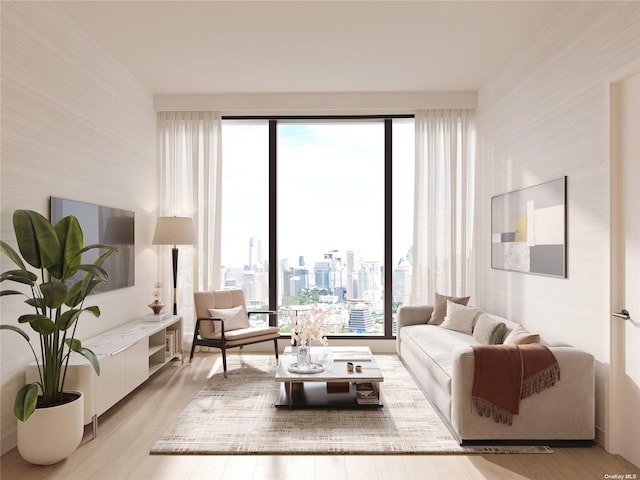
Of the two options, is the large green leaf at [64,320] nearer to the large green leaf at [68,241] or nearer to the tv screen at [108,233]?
the large green leaf at [68,241]

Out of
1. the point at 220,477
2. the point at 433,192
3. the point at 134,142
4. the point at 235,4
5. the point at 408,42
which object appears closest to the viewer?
the point at 220,477

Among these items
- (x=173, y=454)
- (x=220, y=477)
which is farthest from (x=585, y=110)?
(x=173, y=454)

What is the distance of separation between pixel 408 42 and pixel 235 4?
1.59m

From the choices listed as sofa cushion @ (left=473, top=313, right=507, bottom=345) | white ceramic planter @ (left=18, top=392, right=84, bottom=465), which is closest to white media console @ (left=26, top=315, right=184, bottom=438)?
white ceramic planter @ (left=18, top=392, right=84, bottom=465)

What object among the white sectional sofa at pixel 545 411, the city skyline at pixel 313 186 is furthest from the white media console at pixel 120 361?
the white sectional sofa at pixel 545 411

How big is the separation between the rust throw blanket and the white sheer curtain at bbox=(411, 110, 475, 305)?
248cm

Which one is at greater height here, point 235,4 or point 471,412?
point 235,4

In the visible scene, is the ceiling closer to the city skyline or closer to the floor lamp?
the city skyline

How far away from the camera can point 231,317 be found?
191 inches

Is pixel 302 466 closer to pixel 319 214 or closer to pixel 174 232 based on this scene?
pixel 174 232

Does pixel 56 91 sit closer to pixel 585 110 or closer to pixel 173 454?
pixel 173 454

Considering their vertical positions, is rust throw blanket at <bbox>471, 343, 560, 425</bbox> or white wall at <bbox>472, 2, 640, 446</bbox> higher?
white wall at <bbox>472, 2, 640, 446</bbox>

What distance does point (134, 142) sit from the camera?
4855 millimetres

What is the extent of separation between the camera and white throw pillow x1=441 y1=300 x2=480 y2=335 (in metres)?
4.48
